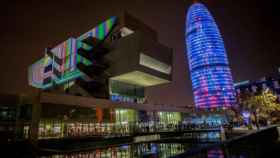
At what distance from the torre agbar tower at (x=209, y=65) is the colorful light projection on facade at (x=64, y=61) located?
218 feet

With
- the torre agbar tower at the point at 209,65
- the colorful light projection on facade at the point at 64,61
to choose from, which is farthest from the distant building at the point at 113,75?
the torre agbar tower at the point at 209,65

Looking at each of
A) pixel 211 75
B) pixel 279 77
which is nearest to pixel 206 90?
pixel 211 75

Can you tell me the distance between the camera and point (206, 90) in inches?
3654

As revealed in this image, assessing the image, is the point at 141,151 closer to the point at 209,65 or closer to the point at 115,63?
the point at 115,63

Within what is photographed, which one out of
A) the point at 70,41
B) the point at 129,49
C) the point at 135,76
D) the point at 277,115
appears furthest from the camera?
the point at 70,41

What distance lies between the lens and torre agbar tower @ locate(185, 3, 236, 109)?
299ft

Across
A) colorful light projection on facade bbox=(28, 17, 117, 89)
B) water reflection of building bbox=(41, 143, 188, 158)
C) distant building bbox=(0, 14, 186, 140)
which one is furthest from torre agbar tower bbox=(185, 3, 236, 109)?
water reflection of building bbox=(41, 143, 188, 158)

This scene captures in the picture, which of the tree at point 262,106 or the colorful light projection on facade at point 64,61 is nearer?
the tree at point 262,106

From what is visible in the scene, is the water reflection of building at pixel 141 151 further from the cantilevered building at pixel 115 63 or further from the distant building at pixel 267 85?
the distant building at pixel 267 85

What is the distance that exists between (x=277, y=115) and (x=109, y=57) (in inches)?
1241

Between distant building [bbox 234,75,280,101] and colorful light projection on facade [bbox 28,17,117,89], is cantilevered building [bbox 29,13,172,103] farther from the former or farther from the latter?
distant building [bbox 234,75,280,101]

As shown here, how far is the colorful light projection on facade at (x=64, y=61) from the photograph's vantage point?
1516 inches

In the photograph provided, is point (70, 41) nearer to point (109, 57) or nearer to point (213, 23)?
point (109, 57)

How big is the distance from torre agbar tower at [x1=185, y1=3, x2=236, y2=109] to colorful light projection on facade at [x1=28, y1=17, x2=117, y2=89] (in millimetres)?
66401
